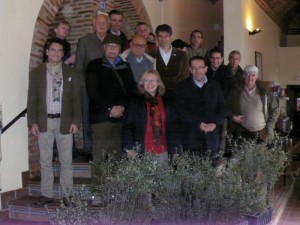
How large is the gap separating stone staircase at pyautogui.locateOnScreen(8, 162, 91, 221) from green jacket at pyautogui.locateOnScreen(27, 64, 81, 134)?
0.69m

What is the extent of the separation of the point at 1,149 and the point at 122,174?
6.24 ft

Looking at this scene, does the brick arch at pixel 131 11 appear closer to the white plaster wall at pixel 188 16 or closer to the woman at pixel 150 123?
the white plaster wall at pixel 188 16

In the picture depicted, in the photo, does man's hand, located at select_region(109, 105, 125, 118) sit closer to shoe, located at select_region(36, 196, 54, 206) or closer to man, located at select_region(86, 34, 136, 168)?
man, located at select_region(86, 34, 136, 168)

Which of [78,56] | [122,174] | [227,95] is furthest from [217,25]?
[122,174]

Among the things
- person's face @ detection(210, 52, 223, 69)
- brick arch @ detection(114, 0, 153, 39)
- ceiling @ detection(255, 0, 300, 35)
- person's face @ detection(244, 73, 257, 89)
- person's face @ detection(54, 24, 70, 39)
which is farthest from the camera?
ceiling @ detection(255, 0, 300, 35)

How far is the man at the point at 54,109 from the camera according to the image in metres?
4.12

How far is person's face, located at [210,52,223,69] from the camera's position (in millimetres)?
4977

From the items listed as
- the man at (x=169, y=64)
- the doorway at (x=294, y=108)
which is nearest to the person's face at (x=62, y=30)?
the man at (x=169, y=64)

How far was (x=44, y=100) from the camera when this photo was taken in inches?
163

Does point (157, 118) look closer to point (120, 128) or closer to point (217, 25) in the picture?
point (120, 128)

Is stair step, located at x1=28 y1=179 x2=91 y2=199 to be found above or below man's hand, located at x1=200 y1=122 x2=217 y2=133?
below

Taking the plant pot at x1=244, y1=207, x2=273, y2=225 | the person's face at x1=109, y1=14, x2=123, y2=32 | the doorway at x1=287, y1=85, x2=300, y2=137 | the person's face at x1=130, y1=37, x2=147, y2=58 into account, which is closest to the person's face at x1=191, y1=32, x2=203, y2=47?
the person's face at x1=109, y1=14, x2=123, y2=32

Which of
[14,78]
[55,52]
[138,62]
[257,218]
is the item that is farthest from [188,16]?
[257,218]

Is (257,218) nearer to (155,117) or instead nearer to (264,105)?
(155,117)
